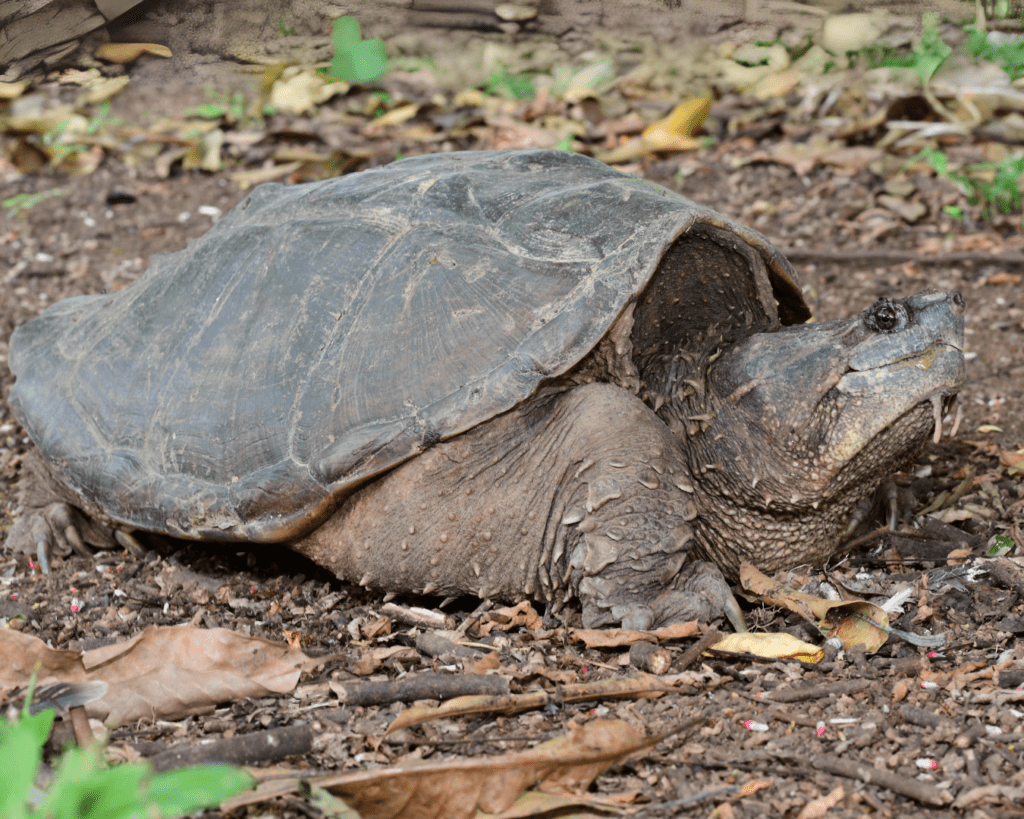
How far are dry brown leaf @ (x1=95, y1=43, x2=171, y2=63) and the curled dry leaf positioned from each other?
135 inches

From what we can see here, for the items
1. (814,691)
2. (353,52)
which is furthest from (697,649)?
(353,52)

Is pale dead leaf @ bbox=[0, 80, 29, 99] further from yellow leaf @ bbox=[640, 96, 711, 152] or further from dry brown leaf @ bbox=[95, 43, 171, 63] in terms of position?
yellow leaf @ bbox=[640, 96, 711, 152]

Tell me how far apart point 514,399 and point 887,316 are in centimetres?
118

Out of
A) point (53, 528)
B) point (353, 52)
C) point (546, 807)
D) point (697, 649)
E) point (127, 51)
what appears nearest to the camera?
point (546, 807)

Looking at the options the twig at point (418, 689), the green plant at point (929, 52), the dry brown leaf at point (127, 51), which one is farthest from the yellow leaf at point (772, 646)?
the green plant at point (929, 52)

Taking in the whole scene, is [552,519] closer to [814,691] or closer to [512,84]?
[814,691]

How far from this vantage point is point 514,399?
9.81 feet

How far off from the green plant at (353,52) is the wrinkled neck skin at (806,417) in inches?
107

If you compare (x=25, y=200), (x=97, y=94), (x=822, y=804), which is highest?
(x=97, y=94)

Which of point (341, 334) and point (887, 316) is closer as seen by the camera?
point (887, 316)

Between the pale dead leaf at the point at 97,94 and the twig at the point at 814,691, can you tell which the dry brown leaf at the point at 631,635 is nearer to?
the twig at the point at 814,691

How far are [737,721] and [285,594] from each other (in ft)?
5.80

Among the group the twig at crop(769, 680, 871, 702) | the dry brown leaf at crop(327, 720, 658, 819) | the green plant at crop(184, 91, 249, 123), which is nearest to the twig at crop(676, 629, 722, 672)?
the twig at crop(769, 680, 871, 702)

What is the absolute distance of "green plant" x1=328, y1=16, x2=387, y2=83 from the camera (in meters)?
4.92
